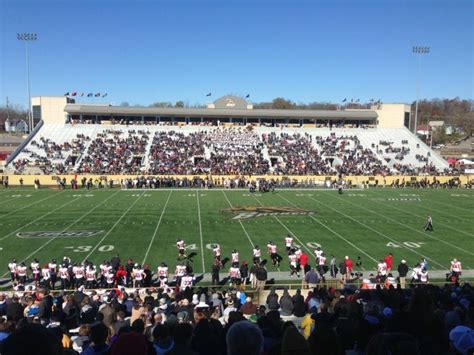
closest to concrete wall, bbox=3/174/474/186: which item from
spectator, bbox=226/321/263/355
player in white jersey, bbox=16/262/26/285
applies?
player in white jersey, bbox=16/262/26/285

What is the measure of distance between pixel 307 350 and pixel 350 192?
37.4 metres

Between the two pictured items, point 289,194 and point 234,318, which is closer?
point 234,318

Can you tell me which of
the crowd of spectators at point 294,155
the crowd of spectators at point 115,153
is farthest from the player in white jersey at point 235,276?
the crowd of spectators at point 115,153

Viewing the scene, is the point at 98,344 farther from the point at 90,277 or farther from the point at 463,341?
the point at 90,277

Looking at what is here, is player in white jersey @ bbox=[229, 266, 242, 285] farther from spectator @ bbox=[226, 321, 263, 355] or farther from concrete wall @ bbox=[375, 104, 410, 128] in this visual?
concrete wall @ bbox=[375, 104, 410, 128]

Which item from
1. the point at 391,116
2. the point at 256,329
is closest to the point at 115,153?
the point at 391,116

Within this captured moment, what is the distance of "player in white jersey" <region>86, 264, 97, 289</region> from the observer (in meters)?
14.2

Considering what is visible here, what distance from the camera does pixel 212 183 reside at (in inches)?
1665

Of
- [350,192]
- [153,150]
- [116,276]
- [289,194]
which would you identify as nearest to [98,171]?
[153,150]

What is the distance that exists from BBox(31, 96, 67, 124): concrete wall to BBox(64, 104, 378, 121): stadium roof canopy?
1.04 meters

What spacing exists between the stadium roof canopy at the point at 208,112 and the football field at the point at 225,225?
951 inches

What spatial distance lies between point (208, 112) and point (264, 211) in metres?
35.2

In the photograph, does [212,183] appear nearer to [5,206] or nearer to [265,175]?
[265,175]

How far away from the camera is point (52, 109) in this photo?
58656mm
